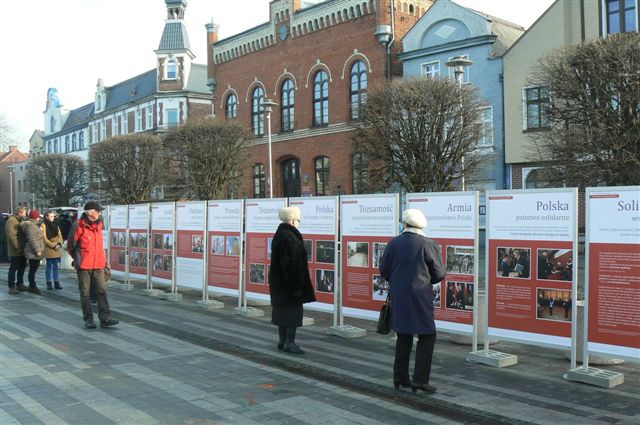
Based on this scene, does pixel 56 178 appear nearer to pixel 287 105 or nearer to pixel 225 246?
pixel 287 105

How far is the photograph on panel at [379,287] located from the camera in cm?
855

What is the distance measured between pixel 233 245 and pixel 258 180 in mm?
31713

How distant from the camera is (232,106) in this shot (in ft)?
152

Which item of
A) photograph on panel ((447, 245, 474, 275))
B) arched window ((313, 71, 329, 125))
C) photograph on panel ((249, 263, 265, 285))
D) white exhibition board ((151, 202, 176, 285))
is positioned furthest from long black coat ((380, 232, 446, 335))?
arched window ((313, 71, 329, 125))

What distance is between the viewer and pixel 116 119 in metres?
66.8

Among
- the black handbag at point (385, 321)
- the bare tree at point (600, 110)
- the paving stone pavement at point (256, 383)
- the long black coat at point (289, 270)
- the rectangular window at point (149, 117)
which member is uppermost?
the rectangular window at point (149, 117)

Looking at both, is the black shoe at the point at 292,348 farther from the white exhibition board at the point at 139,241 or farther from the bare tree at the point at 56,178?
the bare tree at the point at 56,178

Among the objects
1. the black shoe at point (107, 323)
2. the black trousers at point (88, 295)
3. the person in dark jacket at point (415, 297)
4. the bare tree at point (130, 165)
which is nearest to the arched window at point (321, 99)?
the bare tree at point (130, 165)

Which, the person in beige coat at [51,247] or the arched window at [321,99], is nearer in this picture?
the person in beige coat at [51,247]

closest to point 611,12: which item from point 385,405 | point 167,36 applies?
point 385,405

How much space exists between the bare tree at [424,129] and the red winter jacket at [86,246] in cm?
1293

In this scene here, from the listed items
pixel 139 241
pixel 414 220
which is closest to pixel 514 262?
pixel 414 220

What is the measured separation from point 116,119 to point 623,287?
6680 cm

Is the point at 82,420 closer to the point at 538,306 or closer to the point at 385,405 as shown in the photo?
the point at 385,405
